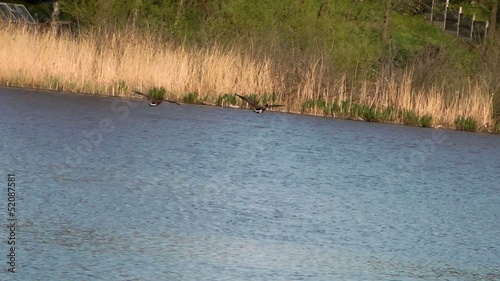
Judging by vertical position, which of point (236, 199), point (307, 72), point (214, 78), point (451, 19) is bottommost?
point (236, 199)

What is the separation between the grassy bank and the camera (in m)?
20.7

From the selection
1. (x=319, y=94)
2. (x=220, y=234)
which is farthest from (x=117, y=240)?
(x=319, y=94)

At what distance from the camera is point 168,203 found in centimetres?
1036

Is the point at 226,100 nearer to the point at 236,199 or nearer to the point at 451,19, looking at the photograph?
the point at 236,199

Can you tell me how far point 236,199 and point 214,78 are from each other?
34.6ft

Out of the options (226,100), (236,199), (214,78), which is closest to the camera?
(236,199)

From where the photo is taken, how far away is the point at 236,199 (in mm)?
10891

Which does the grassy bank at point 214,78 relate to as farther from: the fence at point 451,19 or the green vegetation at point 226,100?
the fence at point 451,19

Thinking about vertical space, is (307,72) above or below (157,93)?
above

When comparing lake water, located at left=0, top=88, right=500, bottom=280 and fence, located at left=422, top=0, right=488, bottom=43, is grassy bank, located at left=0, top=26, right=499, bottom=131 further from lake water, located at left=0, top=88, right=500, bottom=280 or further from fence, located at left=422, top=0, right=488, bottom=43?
fence, located at left=422, top=0, right=488, bottom=43

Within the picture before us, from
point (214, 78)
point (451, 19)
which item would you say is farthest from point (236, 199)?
point (451, 19)

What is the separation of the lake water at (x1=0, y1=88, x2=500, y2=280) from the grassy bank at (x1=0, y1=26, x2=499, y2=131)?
2534 millimetres

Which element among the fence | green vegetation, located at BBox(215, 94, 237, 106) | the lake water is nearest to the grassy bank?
green vegetation, located at BBox(215, 94, 237, 106)

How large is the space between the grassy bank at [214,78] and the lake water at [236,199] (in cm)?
253
